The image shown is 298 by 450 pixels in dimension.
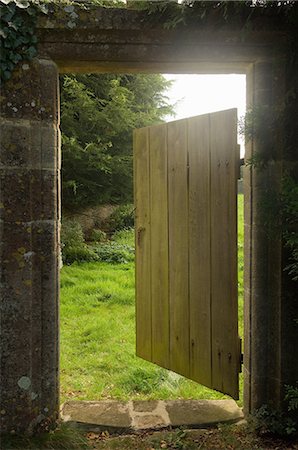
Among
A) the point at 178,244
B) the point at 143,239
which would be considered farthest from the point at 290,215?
the point at 143,239

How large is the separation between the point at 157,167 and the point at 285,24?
132cm

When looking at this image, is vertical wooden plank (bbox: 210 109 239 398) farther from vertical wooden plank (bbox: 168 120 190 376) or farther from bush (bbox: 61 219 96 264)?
bush (bbox: 61 219 96 264)

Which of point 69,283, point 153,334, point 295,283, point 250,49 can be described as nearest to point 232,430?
point 153,334

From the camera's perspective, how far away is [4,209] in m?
2.48

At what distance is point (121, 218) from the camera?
9805mm

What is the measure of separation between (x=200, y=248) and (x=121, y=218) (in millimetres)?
6956

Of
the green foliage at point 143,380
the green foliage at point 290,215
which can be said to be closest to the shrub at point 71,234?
the green foliage at point 143,380

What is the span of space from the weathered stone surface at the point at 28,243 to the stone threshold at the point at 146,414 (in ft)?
1.20

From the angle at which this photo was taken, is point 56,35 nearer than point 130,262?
A: Yes

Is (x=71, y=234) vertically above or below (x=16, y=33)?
below

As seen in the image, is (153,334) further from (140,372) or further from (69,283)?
(69,283)

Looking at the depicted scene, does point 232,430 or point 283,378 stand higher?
point 283,378

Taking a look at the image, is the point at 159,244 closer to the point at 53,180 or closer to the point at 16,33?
the point at 53,180

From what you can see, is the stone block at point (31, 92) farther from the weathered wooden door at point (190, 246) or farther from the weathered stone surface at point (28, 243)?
the weathered wooden door at point (190, 246)
